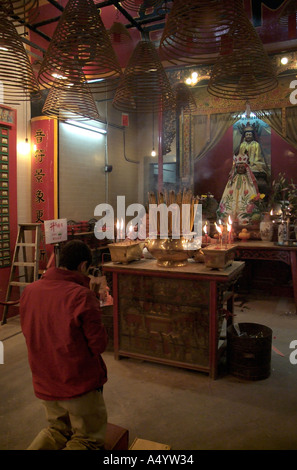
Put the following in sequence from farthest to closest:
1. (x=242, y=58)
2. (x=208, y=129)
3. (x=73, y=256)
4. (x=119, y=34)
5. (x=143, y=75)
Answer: (x=208, y=129) → (x=119, y=34) → (x=143, y=75) → (x=242, y=58) → (x=73, y=256)

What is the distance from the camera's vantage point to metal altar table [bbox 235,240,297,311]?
5.02m

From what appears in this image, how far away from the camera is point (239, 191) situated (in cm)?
704

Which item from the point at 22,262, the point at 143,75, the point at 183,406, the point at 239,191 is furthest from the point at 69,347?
the point at 239,191

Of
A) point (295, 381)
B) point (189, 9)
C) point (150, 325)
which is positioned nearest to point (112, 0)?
point (189, 9)

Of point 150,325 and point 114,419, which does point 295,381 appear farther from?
point 114,419

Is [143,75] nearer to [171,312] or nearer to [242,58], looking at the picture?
[242,58]

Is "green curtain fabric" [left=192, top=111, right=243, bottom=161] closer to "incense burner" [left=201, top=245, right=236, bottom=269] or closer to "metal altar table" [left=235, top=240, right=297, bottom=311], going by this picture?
"metal altar table" [left=235, top=240, right=297, bottom=311]

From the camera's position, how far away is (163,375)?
3.22 m

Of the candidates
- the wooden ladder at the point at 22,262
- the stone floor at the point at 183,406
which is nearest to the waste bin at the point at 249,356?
the stone floor at the point at 183,406

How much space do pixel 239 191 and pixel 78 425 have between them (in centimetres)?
596

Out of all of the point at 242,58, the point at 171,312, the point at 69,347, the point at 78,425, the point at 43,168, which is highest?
the point at 242,58

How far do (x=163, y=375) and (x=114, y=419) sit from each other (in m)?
0.78

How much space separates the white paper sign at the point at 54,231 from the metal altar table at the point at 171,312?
Answer: 5.96ft

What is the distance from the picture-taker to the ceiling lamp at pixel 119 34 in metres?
3.59
